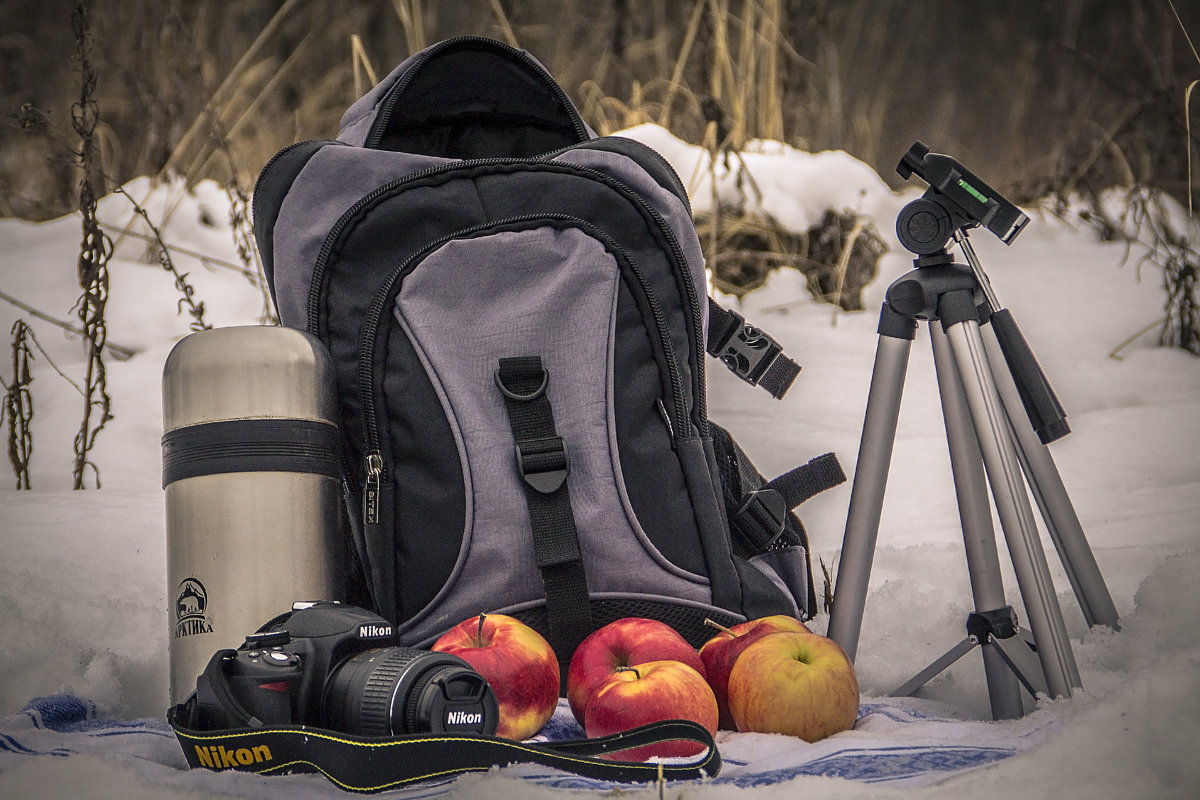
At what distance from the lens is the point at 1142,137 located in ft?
9.79

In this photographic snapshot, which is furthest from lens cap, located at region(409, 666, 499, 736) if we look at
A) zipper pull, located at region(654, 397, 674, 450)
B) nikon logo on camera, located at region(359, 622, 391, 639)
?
zipper pull, located at region(654, 397, 674, 450)

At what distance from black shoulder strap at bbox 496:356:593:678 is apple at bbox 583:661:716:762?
173 millimetres

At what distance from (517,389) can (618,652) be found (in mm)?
321

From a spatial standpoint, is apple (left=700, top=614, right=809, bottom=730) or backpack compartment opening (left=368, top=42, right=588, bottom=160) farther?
backpack compartment opening (left=368, top=42, right=588, bottom=160)

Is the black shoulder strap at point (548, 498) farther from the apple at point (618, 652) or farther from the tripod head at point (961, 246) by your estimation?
the tripod head at point (961, 246)

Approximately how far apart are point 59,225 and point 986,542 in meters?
2.36

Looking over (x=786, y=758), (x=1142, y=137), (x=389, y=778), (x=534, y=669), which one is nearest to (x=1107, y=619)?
(x=786, y=758)

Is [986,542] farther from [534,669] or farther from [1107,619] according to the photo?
[534,669]

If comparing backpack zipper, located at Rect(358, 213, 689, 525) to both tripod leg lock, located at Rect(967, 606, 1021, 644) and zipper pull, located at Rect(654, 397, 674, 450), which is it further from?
tripod leg lock, located at Rect(967, 606, 1021, 644)

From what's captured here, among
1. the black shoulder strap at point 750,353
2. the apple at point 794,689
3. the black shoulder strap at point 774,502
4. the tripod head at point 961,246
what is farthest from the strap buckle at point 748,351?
the apple at point 794,689

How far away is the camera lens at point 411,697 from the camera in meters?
0.80

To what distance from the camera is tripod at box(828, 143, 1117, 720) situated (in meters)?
1.05

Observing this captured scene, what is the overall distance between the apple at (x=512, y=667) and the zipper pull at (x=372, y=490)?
0.69 ft

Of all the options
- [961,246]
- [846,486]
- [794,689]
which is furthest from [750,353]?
[846,486]
